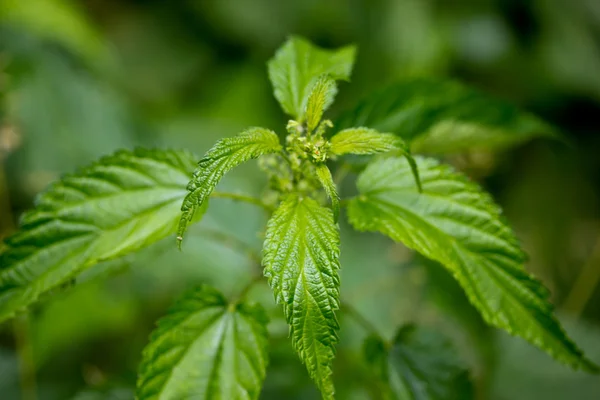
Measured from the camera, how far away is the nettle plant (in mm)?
886

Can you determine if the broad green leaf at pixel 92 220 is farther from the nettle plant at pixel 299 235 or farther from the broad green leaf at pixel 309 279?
the broad green leaf at pixel 309 279

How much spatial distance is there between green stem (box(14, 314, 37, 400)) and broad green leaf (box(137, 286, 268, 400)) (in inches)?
39.3

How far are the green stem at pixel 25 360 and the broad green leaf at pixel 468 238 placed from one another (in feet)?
4.29

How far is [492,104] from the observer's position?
127 centimetres

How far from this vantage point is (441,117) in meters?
1.22

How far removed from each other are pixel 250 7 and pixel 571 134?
203cm

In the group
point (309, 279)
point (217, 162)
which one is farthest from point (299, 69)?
point (309, 279)

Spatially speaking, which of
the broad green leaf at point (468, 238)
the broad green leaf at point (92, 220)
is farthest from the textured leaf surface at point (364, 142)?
the broad green leaf at point (92, 220)

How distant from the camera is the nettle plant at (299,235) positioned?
886 millimetres

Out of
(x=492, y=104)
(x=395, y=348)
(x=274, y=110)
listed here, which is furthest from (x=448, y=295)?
(x=274, y=110)

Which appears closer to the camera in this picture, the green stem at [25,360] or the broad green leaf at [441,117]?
the broad green leaf at [441,117]

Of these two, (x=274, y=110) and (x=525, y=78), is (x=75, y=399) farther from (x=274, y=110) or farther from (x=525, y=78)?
(x=525, y=78)

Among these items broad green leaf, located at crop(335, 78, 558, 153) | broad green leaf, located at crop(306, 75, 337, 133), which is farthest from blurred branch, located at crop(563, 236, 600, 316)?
broad green leaf, located at crop(306, 75, 337, 133)

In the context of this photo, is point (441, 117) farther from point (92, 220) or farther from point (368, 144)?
point (92, 220)
